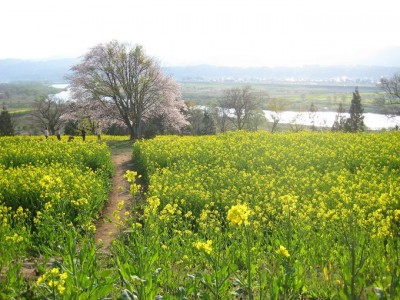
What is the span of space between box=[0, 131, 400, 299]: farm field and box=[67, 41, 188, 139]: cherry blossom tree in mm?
13140

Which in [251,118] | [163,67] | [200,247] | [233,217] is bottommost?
[251,118]

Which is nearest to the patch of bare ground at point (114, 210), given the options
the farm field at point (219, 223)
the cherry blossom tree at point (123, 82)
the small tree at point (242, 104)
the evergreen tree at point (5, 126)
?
the farm field at point (219, 223)

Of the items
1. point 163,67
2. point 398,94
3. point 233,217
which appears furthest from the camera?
point 398,94

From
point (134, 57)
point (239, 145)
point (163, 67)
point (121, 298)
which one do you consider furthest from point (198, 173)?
point (163, 67)

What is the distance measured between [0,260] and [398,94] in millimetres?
69764

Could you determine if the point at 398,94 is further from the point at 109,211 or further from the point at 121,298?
the point at 121,298

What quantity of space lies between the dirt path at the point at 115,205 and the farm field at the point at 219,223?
42 centimetres

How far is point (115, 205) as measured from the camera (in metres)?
12.8

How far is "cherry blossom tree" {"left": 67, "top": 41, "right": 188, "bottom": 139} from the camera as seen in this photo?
107 feet

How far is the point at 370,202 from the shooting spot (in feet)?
28.3

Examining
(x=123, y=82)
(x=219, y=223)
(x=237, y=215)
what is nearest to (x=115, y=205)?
(x=219, y=223)

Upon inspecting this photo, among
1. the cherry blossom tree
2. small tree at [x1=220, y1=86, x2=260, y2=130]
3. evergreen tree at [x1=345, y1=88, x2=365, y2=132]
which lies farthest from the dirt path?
evergreen tree at [x1=345, y1=88, x2=365, y2=132]

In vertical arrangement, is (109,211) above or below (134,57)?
below

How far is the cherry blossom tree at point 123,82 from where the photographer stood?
32594mm
